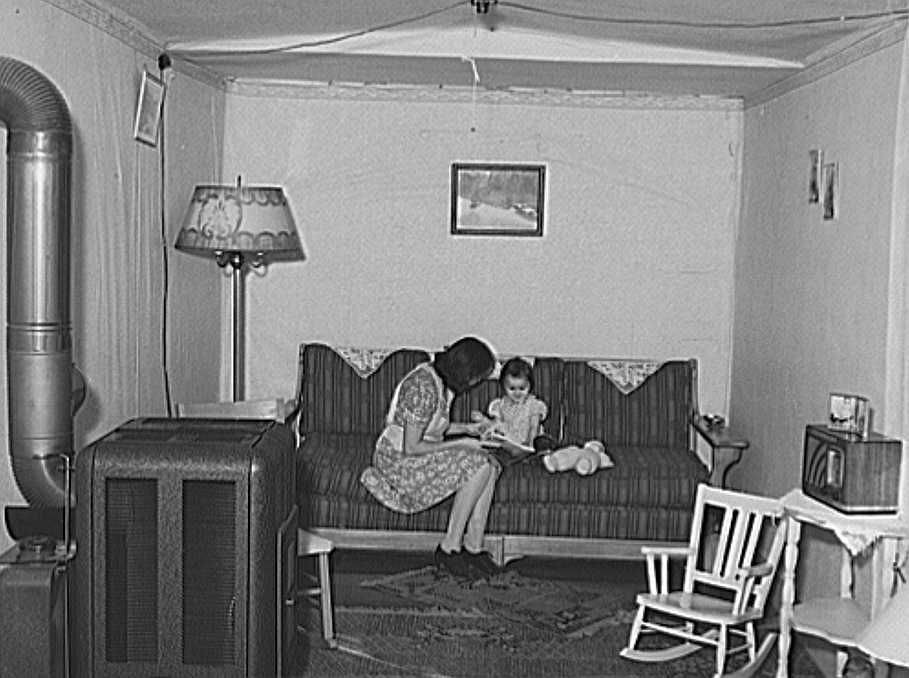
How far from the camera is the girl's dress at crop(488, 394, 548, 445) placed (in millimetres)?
6773

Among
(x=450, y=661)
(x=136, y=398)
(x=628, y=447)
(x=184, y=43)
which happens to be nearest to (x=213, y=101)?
(x=184, y=43)

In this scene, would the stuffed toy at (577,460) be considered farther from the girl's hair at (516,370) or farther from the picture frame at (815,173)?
the picture frame at (815,173)

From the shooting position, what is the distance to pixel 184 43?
590 cm

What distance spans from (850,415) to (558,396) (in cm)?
258

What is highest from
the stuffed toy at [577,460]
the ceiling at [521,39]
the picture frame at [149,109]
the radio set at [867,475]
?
the ceiling at [521,39]

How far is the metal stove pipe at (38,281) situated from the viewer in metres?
3.79

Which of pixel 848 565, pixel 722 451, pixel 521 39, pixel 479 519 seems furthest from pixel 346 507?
pixel 848 565

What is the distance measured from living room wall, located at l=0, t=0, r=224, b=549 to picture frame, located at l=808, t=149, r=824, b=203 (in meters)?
2.64

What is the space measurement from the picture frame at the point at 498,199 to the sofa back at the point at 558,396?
0.69 m

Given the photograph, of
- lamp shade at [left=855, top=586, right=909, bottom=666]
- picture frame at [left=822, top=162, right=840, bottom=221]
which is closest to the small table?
picture frame at [left=822, top=162, right=840, bottom=221]

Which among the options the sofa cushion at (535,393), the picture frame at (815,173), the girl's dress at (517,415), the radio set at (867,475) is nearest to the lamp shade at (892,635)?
the radio set at (867,475)

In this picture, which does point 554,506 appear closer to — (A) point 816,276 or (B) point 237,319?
(A) point 816,276

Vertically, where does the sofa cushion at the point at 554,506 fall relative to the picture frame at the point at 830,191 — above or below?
below

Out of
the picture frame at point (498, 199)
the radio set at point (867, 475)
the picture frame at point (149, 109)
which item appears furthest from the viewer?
the picture frame at point (498, 199)
